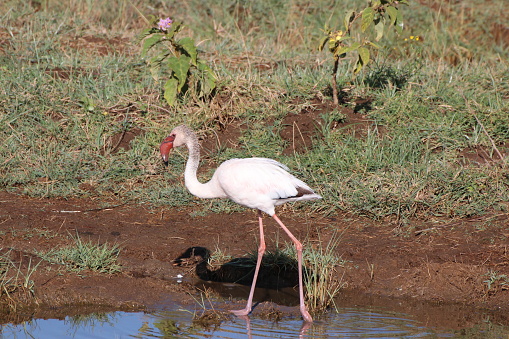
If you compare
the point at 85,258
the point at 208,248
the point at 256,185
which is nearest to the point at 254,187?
the point at 256,185

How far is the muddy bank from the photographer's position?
5180mm

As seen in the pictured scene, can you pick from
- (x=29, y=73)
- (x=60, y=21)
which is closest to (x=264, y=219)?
(x=29, y=73)

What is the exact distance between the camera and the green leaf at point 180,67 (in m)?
7.42

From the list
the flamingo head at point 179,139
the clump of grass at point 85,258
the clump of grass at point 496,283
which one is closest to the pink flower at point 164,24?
the flamingo head at point 179,139

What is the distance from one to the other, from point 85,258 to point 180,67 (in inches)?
108

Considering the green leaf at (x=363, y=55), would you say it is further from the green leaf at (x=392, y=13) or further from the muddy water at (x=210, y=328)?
the muddy water at (x=210, y=328)

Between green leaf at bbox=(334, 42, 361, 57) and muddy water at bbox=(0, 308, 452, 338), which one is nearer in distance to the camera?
muddy water at bbox=(0, 308, 452, 338)

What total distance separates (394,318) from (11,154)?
14.5ft

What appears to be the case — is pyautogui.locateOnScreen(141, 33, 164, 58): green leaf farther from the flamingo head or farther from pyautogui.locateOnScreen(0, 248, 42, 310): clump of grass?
pyautogui.locateOnScreen(0, 248, 42, 310): clump of grass

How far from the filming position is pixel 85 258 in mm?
5383

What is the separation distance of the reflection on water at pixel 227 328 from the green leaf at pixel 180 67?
10.2ft

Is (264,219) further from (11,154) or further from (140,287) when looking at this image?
(11,154)

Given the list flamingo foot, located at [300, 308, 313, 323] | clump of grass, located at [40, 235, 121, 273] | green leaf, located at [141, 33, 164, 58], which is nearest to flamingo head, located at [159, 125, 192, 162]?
clump of grass, located at [40, 235, 121, 273]

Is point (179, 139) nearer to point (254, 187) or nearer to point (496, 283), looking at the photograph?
point (254, 187)
